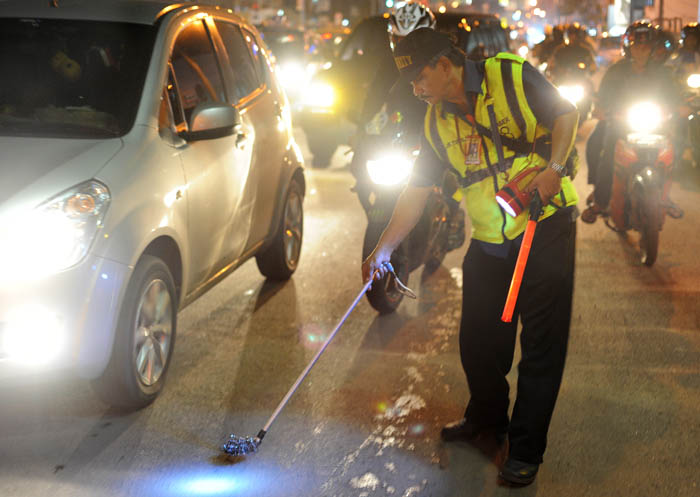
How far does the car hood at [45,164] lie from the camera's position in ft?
15.3

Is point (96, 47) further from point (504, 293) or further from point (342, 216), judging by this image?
point (342, 216)

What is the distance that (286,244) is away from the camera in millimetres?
7797

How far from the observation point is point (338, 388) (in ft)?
18.6

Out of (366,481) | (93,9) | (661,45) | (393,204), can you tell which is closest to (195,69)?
(93,9)

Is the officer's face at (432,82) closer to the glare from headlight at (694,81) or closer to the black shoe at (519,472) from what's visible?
the black shoe at (519,472)

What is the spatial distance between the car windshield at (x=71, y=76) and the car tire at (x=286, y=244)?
6.68 feet

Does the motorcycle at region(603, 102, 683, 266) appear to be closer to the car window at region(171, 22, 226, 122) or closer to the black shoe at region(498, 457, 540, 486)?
the car window at region(171, 22, 226, 122)

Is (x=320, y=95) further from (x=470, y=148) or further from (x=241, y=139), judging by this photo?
(x=470, y=148)

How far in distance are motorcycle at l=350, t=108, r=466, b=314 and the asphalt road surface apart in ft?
0.95

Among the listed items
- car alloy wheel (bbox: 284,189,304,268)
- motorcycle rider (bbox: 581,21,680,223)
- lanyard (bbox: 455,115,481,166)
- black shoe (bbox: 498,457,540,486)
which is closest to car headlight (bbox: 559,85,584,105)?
motorcycle rider (bbox: 581,21,680,223)

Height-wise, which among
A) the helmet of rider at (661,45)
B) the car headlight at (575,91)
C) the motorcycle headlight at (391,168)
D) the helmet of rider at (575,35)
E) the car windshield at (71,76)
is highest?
the car windshield at (71,76)

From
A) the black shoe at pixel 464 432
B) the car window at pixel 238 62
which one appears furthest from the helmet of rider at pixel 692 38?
the black shoe at pixel 464 432

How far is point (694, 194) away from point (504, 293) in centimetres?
846

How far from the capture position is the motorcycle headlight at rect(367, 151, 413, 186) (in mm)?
6684
